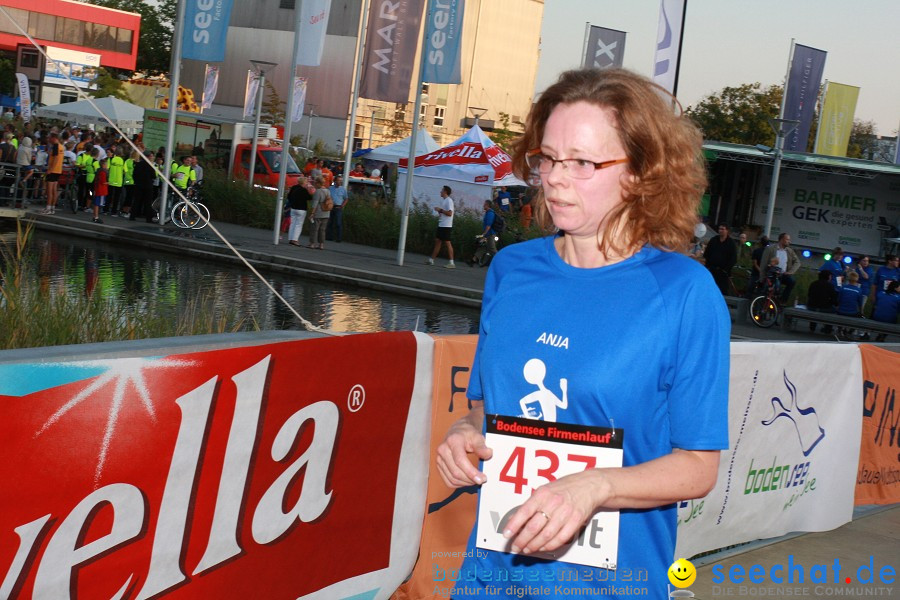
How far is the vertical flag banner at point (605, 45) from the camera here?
23906 millimetres

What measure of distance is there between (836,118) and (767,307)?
1353 cm

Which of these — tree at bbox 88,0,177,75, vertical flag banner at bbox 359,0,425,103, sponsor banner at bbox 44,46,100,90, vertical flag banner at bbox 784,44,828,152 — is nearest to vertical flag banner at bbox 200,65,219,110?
vertical flag banner at bbox 359,0,425,103

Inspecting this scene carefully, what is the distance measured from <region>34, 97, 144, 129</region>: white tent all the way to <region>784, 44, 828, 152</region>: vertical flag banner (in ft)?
84.8

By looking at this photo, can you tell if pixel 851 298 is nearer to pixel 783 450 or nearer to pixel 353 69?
pixel 783 450

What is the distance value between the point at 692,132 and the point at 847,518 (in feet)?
20.5

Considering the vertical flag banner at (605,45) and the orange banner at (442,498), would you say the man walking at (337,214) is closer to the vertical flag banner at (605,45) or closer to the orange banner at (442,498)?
the vertical flag banner at (605,45)

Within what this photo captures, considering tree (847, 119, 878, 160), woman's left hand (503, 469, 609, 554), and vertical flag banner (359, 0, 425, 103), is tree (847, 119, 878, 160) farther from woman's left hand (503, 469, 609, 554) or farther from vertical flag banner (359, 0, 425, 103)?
woman's left hand (503, 469, 609, 554)

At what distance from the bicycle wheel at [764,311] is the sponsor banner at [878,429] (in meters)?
14.6

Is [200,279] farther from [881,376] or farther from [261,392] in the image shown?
[261,392]

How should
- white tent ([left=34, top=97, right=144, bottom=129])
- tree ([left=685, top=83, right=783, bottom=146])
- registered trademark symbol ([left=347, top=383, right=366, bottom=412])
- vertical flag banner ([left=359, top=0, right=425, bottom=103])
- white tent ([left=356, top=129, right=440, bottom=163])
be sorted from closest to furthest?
registered trademark symbol ([left=347, top=383, right=366, bottom=412]) < vertical flag banner ([left=359, top=0, right=425, bottom=103]) < white tent ([left=356, top=129, right=440, bottom=163]) < white tent ([left=34, top=97, right=144, bottom=129]) < tree ([left=685, top=83, right=783, bottom=146])

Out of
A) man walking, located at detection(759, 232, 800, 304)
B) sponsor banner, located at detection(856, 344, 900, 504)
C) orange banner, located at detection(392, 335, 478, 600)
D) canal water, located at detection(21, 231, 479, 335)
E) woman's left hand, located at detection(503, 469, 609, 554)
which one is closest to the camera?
woman's left hand, located at detection(503, 469, 609, 554)

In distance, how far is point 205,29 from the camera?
24.7 meters

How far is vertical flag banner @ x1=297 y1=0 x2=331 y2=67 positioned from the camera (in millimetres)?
26094

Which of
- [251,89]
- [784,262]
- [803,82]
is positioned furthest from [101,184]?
[803,82]
